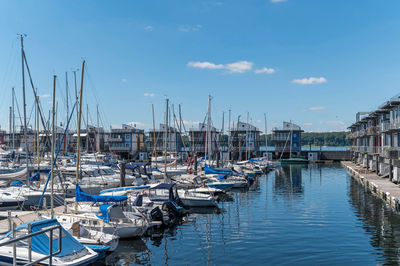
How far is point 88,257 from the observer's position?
16.3m

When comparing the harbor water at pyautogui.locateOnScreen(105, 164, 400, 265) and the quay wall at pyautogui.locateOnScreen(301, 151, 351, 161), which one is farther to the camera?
the quay wall at pyautogui.locateOnScreen(301, 151, 351, 161)

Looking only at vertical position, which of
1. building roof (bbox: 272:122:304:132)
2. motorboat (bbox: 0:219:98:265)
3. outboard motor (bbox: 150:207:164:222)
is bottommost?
outboard motor (bbox: 150:207:164:222)

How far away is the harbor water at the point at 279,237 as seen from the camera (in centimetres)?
2012

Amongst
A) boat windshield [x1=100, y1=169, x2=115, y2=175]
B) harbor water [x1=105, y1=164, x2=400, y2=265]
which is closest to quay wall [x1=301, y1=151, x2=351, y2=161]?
harbor water [x1=105, y1=164, x2=400, y2=265]

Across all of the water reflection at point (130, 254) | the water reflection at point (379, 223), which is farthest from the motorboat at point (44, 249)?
the water reflection at point (379, 223)

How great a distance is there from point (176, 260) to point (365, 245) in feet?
38.2

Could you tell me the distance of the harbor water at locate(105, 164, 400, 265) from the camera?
2012 centimetres

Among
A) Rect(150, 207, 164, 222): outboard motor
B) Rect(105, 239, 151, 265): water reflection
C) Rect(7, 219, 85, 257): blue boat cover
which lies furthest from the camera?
Rect(150, 207, 164, 222): outboard motor

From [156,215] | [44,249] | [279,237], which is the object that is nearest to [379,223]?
[279,237]

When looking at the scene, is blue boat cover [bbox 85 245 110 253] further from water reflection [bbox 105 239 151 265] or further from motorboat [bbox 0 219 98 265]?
motorboat [bbox 0 219 98 265]

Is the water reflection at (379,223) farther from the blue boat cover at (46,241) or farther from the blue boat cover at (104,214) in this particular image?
the blue boat cover at (104,214)

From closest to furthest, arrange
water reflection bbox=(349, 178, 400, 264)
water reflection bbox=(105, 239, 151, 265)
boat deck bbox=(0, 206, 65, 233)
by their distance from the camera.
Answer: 1. water reflection bbox=(105, 239, 151, 265)
2. water reflection bbox=(349, 178, 400, 264)
3. boat deck bbox=(0, 206, 65, 233)

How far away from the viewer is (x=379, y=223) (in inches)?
1119

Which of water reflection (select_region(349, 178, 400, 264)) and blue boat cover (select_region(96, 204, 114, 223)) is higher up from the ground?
blue boat cover (select_region(96, 204, 114, 223))
